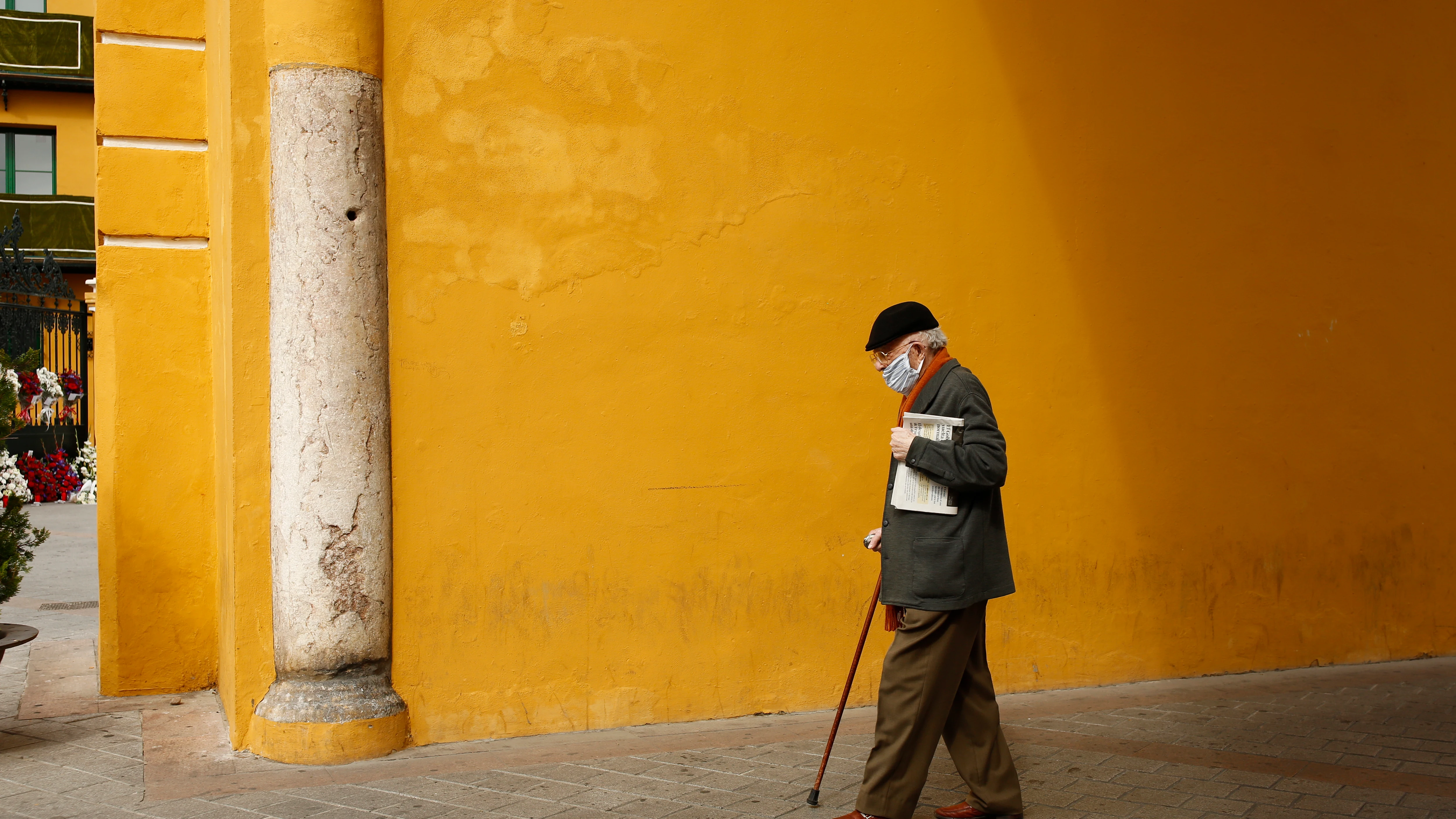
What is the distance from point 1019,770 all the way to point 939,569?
4.29 ft

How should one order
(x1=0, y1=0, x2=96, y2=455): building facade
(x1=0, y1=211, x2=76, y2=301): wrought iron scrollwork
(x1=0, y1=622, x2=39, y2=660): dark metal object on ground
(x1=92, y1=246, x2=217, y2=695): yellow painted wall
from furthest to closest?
1. (x1=0, y1=0, x2=96, y2=455): building facade
2. (x1=0, y1=211, x2=76, y2=301): wrought iron scrollwork
3. (x1=92, y1=246, x2=217, y2=695): yellow painted wall
4. (x1=0, y1=622, x2=39, y2=660): dark metal object on ground

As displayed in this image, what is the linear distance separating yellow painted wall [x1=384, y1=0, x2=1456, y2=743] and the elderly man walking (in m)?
1.60

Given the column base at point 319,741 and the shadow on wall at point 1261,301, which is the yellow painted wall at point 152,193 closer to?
the column base at point 319,741

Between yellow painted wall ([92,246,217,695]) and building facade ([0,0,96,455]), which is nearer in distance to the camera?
yellow painted wall ([92,246,217,695])

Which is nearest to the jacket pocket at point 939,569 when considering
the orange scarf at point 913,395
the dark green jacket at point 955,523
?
the dark green jacket at point 955,523

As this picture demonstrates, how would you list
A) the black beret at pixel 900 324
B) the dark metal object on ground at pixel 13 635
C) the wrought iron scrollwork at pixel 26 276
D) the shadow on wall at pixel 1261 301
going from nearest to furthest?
1. the black beret at pixel 900 324
2. the dark metal object on ground at pixel 13 635
3. the shadow on wall at pixel 1261 301
4. the wrought iron scrollwork at pixel 26 276

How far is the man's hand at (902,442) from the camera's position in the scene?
3799 millimetres

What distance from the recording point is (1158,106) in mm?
6312

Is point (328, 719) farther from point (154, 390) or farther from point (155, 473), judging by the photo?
point (154, 390)

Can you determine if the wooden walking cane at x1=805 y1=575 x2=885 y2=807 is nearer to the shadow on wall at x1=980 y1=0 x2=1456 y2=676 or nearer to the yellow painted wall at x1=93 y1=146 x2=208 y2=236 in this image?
the shadow on wall at x1=980 y1=0 x2=1456 y2=676

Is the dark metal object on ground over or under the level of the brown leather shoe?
over

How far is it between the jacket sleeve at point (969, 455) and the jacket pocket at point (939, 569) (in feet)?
0.62

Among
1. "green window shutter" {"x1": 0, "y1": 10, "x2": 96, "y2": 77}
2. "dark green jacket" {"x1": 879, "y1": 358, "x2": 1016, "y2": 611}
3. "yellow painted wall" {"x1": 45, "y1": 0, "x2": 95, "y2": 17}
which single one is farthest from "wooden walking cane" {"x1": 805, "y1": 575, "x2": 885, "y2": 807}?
"yellow painted wall" {"x1": 45, "y1": 0, "x2": 95, "y2": 17}

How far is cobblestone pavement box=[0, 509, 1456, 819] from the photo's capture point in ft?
13.5
